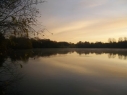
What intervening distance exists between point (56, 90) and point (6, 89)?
1721 millimetres

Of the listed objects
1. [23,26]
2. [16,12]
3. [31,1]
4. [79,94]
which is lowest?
[79,94]

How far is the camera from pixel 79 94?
507 centimetres

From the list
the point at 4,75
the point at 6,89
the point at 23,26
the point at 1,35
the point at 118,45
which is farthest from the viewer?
the point at 118,45

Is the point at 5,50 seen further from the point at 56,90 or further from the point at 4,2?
the point at 56,90

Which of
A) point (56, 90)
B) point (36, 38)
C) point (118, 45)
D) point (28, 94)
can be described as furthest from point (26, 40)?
point (118, 45)

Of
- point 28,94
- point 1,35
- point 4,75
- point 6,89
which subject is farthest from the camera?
point 4,75

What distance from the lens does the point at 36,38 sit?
9.19 ft

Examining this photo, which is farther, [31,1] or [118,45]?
[118,45]

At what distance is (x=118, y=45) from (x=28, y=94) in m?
68.0

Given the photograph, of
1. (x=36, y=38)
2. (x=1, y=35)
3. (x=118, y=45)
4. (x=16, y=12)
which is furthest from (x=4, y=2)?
(x=118, y=45)

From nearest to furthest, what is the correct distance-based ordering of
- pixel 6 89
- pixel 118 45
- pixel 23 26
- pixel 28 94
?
pixel 23 26
pixel 28 94
pixel 6 89
pixel 118 45

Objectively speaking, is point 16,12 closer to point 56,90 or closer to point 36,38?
point 36,38

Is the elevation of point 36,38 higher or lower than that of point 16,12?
lower

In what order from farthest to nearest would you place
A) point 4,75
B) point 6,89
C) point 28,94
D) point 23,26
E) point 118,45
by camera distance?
point 118,45 < point 4,75 < point 6,89 < point 28,94 < point 23,26
